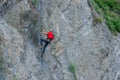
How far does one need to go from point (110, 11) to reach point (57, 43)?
5879mm

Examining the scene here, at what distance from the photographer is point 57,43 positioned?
49.8 feet

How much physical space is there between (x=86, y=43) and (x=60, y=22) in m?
1.84

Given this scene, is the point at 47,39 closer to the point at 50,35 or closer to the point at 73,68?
the point at 50,35

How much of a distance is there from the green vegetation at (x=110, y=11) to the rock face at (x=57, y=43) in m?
0.74

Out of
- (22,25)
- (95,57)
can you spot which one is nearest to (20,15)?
(22,25)

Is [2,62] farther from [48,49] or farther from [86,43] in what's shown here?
[86,43]

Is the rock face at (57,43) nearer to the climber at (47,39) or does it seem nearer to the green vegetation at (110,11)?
the climber at (47,39)

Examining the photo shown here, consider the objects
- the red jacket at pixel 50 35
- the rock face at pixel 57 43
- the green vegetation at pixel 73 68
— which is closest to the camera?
the rock face at pixel 57 43

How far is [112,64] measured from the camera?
18016 mm

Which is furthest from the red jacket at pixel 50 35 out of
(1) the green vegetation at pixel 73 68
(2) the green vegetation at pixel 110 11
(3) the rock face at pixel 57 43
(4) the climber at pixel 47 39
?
(2) the green vegetation at pixel 110 11

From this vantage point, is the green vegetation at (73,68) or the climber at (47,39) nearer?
the climber at (47,39)

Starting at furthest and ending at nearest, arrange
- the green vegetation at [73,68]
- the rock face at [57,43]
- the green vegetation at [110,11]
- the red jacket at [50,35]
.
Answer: the green vegetation at [110,11] → the green vegetation at [73,68] → the red jacket at [50,35] → the rock face at [57,43]

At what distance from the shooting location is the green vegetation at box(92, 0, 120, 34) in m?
18.6

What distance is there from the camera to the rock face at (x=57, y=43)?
13008 millimetres
